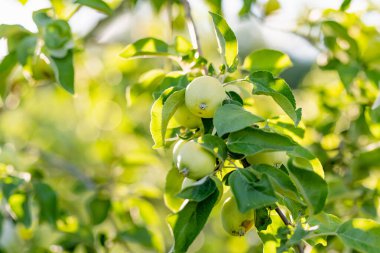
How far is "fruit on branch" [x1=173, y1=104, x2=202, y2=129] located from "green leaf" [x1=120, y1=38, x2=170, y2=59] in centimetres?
25

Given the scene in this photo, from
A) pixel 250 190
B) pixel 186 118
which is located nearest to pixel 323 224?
pixel 250 190

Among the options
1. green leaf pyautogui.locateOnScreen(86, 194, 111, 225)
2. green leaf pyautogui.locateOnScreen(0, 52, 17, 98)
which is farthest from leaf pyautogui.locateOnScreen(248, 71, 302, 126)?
green leaf pyautogui.locateOnScreen(86, 194, 111, 225)

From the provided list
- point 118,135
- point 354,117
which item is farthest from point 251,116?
point 118,135

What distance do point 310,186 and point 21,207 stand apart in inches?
34.0

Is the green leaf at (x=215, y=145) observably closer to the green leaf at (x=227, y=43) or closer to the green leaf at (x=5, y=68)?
the green leaf at (x=227, y=43)

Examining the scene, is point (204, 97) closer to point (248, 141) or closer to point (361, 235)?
point (248, 141)

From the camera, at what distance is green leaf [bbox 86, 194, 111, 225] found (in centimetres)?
173

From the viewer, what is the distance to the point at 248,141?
0.95 meters

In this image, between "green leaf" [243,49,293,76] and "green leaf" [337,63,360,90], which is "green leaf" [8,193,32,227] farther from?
"green leaf" [337,63,360,90]

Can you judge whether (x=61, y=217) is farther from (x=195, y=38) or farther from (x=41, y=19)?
(x=195, y=38)

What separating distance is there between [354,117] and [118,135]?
93 centimetres

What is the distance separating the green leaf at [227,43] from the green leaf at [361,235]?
0.32 metres

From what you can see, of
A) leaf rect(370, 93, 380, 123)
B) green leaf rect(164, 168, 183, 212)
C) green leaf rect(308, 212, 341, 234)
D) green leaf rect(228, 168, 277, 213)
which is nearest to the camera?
green leaf rect(228, 168, 277, 213)

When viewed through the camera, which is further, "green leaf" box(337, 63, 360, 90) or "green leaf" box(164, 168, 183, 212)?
"green leaf" box(337, 63, 360, 90)
